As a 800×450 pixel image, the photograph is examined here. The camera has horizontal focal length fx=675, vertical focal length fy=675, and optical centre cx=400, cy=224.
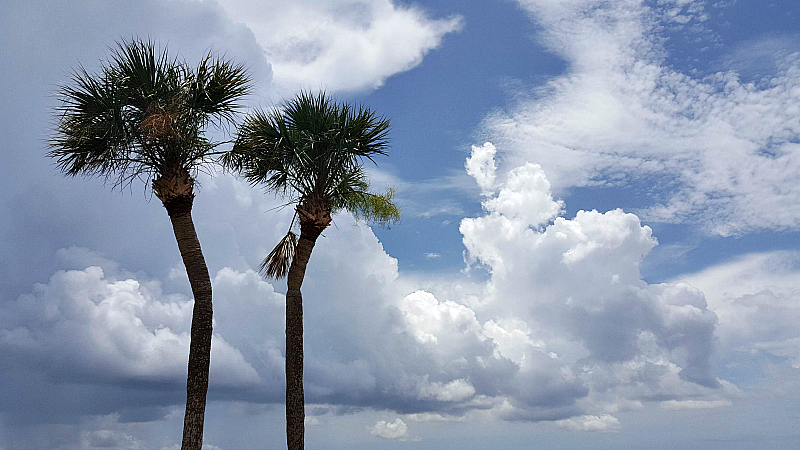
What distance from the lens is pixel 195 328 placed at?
747 inches

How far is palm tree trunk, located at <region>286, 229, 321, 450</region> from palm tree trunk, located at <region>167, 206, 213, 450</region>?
2581mm

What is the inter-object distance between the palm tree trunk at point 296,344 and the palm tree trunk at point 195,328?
2.58 meters

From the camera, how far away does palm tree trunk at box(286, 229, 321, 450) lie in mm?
19984

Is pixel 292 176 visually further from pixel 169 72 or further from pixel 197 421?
pixel 197 421

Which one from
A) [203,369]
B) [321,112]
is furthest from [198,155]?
[203,369]

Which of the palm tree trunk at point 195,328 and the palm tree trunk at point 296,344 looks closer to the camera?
the palm tree trunk at point 195,328

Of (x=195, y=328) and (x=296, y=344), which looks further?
(x=296, y=344)

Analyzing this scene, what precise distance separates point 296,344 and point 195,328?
10.3 feet

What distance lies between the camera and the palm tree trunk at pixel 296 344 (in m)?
20.0

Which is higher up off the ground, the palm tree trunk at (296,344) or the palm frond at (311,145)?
the palm frond at (311,145)

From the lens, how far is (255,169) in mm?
23297

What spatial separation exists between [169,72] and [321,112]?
4.88 m

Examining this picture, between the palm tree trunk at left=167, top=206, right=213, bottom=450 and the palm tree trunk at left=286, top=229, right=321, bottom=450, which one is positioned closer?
the palm tree trunk at left=167, top=206, right=213, bottom=450

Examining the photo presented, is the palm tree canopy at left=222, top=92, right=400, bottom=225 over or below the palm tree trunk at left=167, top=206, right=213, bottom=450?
over
